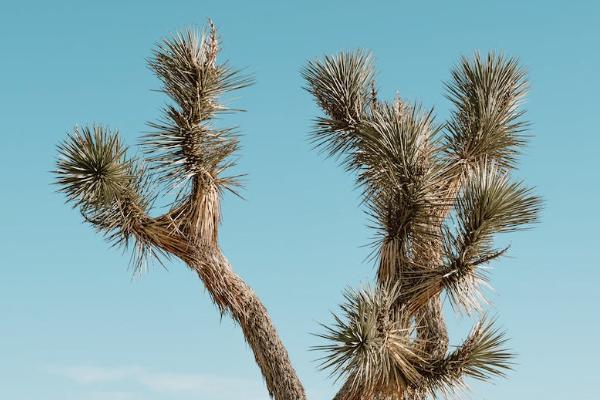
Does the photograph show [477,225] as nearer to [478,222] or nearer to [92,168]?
[478,222]

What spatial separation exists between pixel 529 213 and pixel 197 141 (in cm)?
352

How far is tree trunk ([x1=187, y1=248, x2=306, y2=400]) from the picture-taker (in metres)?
10.9

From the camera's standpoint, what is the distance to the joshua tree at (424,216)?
9.73 metres

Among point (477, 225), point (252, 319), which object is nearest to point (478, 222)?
point (477, 225)

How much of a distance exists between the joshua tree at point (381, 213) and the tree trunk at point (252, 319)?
0.5 inches

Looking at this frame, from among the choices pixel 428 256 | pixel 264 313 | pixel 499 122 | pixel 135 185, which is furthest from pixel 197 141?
pixel 499 122

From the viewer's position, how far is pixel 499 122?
11.5 meters

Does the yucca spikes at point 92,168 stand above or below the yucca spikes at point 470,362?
above

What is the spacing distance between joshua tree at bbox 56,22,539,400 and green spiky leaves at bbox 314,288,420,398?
1cm

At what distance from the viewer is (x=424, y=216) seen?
→ 413 inches

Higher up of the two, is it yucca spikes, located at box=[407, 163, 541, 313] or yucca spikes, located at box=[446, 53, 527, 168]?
yucca spikes, located at box=[446, 53, 527, 168]

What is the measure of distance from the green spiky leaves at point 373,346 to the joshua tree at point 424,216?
0.04 feet

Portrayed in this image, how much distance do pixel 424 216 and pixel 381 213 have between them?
1.77 ft

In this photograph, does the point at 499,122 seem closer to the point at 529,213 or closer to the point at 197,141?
the point at 529,213
